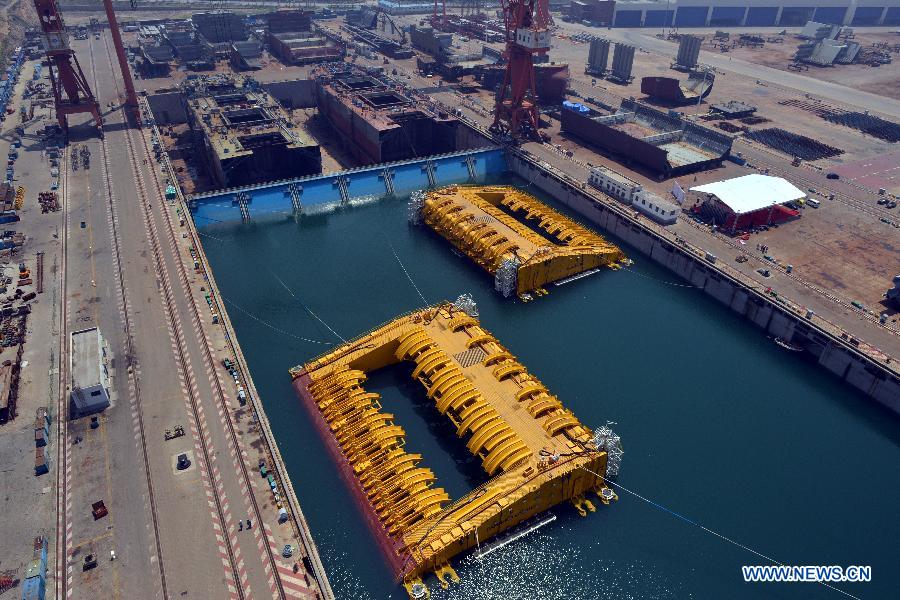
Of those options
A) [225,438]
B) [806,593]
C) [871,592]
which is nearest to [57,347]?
[225,438]

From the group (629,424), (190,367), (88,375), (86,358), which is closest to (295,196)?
(190,367)

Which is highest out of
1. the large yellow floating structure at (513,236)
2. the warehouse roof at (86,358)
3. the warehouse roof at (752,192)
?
the warehouse roof at (752,192)

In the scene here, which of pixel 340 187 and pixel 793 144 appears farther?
pixel 793 144

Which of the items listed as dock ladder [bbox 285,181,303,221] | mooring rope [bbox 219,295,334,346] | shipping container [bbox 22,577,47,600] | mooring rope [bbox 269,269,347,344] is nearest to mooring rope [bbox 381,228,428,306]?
mooring rope [bbox 269,269,347,344]

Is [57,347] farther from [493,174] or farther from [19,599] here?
[493,174]

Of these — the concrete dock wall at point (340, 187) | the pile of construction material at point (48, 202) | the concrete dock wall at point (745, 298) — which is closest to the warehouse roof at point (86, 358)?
the pile of construction material at point (48, 202)

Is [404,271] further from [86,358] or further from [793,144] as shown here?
[793,144]

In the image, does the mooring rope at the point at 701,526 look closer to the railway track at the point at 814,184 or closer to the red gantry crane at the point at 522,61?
the railway track at the point at 814,184
